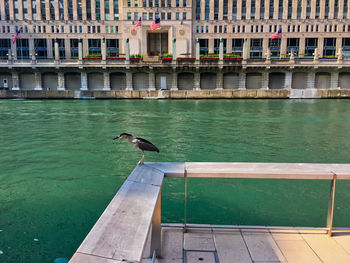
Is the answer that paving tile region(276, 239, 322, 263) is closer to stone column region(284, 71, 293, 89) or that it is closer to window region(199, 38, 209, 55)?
stone column region(284, 71, 293, 89)

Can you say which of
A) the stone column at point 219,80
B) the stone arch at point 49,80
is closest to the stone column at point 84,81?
the stone arch at point 49,80

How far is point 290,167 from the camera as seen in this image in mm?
4445

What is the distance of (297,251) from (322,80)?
66.2 m

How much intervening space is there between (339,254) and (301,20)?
3347 inches

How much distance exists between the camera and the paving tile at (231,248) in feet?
13.3

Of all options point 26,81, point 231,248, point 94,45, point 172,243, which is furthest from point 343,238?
point 94,45

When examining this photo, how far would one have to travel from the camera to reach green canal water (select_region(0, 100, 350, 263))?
821 cm

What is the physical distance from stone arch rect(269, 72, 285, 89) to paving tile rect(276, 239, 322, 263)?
209 feet

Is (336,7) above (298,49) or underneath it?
above

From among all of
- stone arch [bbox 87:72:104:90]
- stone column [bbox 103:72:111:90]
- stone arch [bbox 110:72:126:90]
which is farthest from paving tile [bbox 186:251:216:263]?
stone arch [bbox 87:72:104:90]

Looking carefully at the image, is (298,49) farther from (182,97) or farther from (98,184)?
(98,184)

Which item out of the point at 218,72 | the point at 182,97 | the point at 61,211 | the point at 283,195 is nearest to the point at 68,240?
the point at 61,211

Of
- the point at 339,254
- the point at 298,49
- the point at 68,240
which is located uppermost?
the point at 298,49

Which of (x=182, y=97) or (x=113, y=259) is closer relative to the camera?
(x=113, y=259)
